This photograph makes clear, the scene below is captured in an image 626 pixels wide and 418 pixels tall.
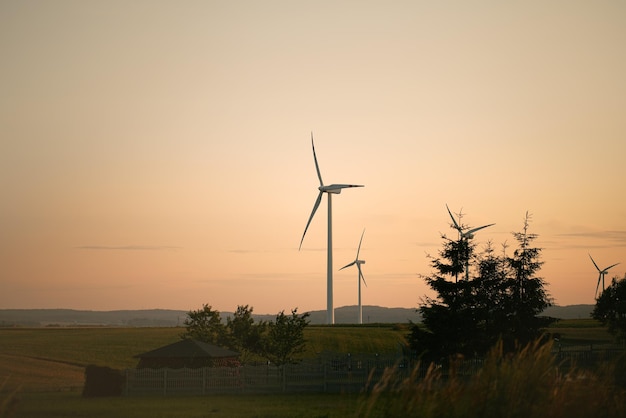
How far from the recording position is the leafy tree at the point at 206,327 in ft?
182

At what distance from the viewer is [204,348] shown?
45.8 metres

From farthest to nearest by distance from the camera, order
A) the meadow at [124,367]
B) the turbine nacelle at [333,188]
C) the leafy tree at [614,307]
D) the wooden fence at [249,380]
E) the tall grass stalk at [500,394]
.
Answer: the turbine nacelle at [333,188], the leafy tree at [614,307], the wooden fence at [249,380], the meadow at [124,367], the tall grass stalk at [500,394]

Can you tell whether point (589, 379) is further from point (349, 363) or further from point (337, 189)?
point (337, 189)

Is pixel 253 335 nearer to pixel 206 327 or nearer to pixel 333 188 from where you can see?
pixel 206 327

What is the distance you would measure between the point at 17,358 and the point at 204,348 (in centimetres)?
2950

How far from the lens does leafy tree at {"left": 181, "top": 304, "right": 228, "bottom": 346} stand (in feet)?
182

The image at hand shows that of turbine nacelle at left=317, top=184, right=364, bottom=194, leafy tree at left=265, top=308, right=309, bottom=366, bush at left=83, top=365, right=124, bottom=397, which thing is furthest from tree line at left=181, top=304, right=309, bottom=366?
turbine nacelle at left=317, top=184, right=364, bottom=194

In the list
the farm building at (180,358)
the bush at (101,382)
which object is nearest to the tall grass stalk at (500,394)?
the bush at (101,382)

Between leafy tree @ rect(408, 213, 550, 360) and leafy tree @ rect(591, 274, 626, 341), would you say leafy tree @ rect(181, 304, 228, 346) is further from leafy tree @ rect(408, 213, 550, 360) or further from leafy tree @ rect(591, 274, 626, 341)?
leafy tree @ rect(591, 274, 626, 341)

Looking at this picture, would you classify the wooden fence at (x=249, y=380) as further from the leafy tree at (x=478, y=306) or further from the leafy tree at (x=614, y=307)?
the leafy tree at (x=614, y=307)

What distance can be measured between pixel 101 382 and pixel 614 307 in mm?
48563

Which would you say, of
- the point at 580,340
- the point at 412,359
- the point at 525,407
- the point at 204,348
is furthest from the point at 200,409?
the point at 580,340

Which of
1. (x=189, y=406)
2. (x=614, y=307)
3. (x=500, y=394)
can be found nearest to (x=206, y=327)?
(x=189, y=406)

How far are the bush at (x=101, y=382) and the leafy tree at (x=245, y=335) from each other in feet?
45.2
